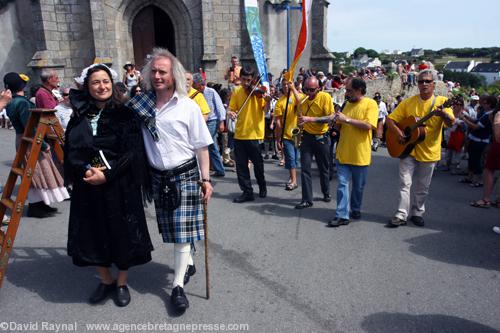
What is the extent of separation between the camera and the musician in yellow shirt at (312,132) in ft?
17.1

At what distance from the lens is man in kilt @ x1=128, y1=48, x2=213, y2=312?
2893 millimetres

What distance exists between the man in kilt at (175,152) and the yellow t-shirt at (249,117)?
2598 mm

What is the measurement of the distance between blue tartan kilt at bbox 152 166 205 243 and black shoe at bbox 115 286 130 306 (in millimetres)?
588

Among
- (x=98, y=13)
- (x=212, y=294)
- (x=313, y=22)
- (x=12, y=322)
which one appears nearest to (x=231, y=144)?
(x=212, y=294)

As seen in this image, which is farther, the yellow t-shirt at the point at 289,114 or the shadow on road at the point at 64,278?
→ the yellow t-shirt at the point at 289,114

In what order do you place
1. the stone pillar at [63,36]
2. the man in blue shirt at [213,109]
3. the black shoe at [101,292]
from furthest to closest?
the stone pillar at [63,36]
the man in blue shirt at [213,109]
the black shoe at [101,292]

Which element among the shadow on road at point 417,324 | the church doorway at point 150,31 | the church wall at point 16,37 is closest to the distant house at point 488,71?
the church doorway at point 150,31

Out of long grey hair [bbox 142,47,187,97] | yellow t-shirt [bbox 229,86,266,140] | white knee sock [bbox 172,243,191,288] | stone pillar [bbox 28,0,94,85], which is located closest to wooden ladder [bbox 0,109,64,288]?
long grey hair [bbox 142,47,187,97]

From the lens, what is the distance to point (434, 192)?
20.5 feet

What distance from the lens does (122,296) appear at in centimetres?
312

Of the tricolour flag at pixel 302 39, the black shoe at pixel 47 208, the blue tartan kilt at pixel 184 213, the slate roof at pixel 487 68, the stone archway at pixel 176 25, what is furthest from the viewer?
the slate roof at pixel 487 68

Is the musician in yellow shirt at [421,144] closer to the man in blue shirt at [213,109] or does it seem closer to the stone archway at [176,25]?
the man in blue shirt at [213,109]

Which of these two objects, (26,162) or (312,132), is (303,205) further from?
(26,162)

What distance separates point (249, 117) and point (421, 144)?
7.98 feet
